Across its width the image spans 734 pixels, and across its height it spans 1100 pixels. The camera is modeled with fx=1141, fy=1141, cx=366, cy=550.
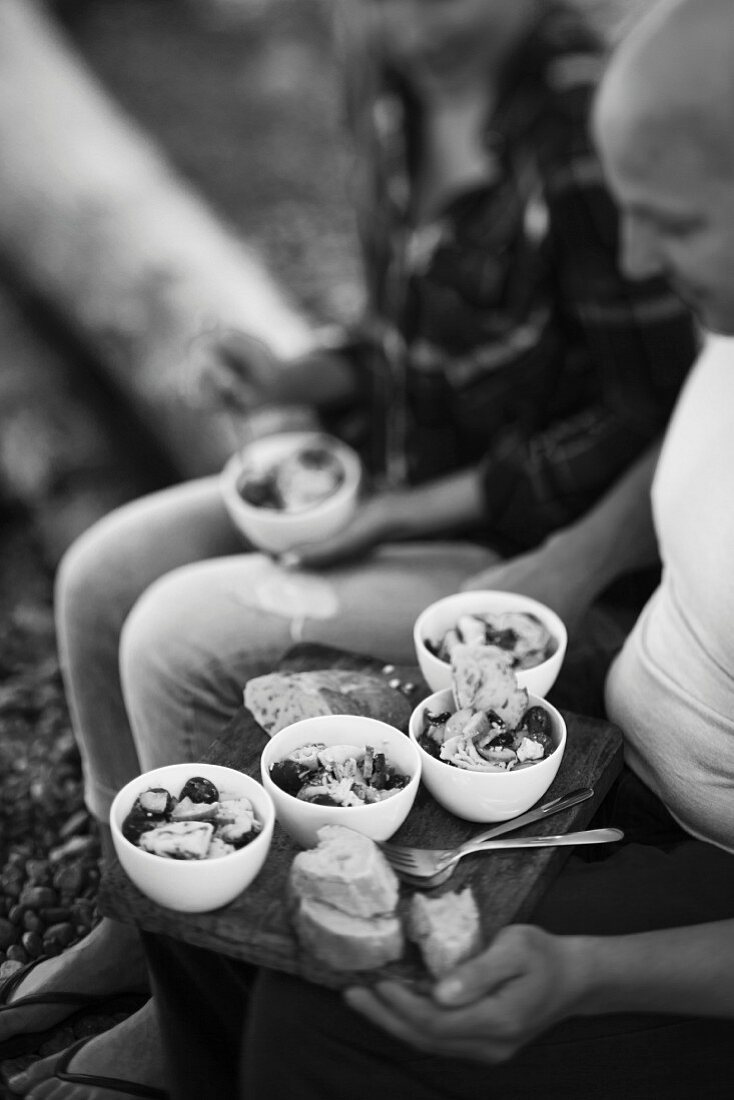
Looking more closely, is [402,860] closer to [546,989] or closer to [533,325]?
[546,989]

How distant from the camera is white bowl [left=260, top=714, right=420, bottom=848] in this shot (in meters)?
1.09

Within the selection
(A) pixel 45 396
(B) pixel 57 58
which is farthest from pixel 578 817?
(B) pixel 57 58

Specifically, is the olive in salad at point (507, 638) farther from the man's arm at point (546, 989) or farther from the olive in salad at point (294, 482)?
the olive in salad at point (294, 482)

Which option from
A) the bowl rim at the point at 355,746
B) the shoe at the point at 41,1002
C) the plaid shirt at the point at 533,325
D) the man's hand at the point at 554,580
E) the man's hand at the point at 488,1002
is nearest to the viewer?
the man's hand at the point at 488,1002

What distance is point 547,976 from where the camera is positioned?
1.02 metres

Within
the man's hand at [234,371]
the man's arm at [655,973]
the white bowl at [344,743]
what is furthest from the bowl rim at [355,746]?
the man's hand at [234,371]

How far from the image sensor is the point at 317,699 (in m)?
1.29

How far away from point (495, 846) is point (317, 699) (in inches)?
11.0

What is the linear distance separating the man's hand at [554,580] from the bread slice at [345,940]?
64cm

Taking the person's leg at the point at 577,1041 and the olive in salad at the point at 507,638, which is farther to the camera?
the olive in salad at the point at 507,638

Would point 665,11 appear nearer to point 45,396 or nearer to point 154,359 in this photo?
point 154,359

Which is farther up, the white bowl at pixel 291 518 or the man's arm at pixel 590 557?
the white bowl at pixel 291 518

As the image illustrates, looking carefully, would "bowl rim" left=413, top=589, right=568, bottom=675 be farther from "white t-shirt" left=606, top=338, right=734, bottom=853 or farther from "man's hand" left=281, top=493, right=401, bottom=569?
"man's hand" left=281, top=493, right=401, bottom=569

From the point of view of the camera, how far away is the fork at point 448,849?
1090 millimetres
